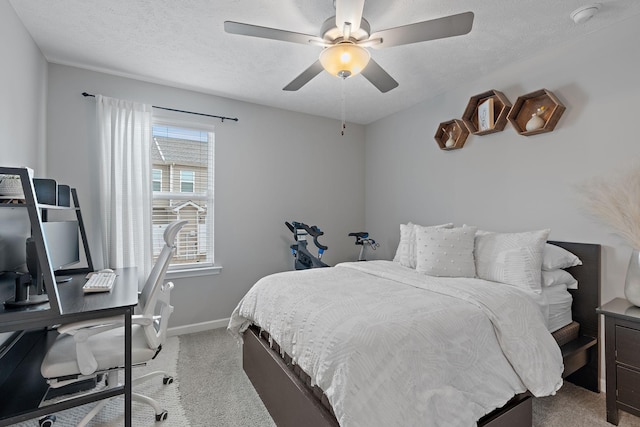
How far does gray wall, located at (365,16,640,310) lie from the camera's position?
2109 millimetres

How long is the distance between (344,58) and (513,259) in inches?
70.5

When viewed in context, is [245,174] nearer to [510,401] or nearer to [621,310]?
[510,401]

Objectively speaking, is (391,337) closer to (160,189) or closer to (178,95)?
(160,189)

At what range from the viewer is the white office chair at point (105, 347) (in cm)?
150

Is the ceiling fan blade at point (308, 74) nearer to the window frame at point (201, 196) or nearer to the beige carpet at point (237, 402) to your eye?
the window frame at point (201, 196)

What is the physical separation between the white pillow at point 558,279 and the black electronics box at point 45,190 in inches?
133

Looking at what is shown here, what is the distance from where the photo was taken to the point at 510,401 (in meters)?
1.63

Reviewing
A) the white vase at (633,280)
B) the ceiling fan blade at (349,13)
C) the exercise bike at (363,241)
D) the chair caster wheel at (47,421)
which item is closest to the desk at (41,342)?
the chair caster wheel at (47,421)

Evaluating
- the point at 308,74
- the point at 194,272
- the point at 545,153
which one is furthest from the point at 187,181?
the point at 545,153

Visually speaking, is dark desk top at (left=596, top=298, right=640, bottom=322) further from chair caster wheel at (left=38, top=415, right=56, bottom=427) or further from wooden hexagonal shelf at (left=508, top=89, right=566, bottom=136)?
chair caster wheel at (left=38, top=415, right=56, bottom=427)

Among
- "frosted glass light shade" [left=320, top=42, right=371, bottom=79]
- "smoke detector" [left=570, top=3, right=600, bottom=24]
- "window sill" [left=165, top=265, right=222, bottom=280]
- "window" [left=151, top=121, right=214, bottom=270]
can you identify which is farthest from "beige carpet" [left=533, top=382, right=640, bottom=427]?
"window" [left=151, top=121, right=214, bottom=270]

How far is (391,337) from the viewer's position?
4.51ft

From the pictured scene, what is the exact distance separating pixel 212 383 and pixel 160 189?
6.52ft

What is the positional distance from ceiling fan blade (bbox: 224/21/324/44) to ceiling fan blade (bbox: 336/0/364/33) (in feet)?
0.67
